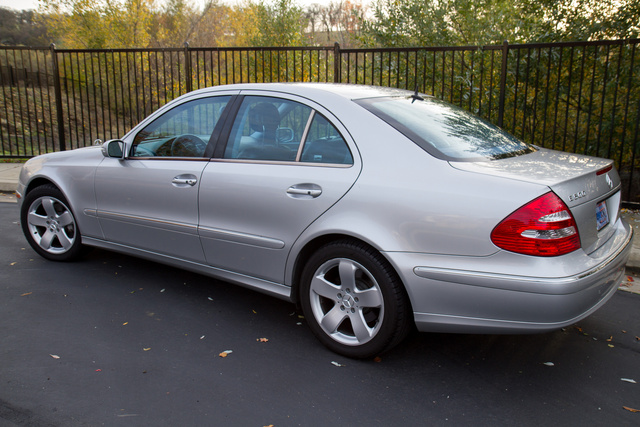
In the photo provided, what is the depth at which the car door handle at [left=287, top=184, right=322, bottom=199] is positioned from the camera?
10.6 ft

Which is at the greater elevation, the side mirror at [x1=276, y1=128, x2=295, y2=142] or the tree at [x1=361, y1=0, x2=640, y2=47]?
the tree at [x1=361, y1=0, x2=640, y2=47]

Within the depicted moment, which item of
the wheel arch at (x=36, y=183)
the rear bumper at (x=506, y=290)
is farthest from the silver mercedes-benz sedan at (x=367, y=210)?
the wheel arch at (x=36, y=183)

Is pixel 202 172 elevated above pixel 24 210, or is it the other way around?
pixel 202 172

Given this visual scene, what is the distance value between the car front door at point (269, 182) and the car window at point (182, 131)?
0.25 meters

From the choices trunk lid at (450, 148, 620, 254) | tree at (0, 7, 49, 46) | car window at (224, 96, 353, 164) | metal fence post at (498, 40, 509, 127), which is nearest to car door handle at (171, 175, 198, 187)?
car window at (224, 96, 353, 164)

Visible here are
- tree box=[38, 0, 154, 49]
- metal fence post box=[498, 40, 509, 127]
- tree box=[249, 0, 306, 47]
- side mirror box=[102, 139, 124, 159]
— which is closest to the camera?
side mirror box=[102, 139, 124, 159]

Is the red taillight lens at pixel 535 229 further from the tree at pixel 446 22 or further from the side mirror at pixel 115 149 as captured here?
the tree at pixel 446 22

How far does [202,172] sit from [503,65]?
5054 mm

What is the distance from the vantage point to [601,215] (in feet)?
10.1

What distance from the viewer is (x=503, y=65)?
7.29 metres

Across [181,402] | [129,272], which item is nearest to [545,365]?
[181,402]

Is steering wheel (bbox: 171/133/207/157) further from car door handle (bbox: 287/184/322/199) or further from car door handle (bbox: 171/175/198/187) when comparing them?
car door handle (bbox: 287/184/322/199)

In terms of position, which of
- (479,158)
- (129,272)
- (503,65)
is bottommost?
(129,272)

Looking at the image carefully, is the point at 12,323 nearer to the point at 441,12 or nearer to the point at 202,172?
the point at 202,172
